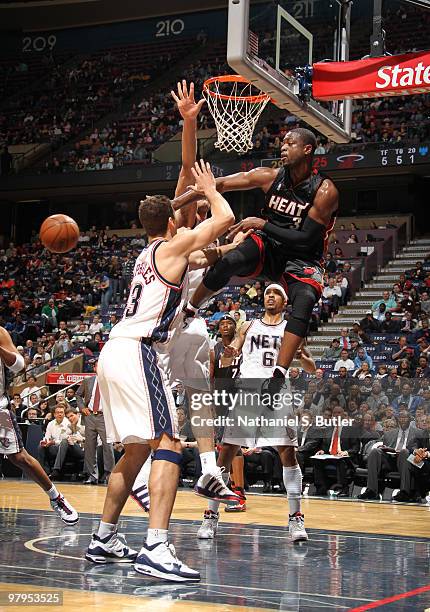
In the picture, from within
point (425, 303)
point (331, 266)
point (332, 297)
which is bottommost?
point (425, 303)

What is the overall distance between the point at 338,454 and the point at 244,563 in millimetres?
6121

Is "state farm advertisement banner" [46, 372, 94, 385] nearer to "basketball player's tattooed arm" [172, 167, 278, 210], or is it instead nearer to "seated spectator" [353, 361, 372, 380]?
"seated spectator" [353, 361, 372, 380]

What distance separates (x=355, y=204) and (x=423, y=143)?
465cm

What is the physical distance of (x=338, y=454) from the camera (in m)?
11.8

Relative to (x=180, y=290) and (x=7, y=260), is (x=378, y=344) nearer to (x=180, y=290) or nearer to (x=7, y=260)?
(x=180, y=290)

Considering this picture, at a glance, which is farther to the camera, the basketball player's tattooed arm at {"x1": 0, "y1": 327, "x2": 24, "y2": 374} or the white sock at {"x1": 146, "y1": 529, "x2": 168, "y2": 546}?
the basketball player's tattooed arm at {"x1": 0, "y1": 327, "x2": 24, "y2": 374}

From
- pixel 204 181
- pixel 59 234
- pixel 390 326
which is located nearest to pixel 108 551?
pixel 204 181

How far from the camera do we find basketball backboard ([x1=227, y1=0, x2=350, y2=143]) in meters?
7.27

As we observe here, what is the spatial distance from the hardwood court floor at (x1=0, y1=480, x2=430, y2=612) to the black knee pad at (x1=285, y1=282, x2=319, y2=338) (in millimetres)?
1597

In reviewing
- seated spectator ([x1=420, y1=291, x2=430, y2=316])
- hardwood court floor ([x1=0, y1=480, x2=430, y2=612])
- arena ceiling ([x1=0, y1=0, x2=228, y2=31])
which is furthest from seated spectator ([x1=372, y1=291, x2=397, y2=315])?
arena ceiling ([x1=0, y1=0, x2=228, y2=31])

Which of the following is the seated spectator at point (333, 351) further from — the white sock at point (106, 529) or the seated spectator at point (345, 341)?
the white sock at point (106, 529)

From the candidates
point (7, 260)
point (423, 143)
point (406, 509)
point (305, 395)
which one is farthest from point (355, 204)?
point (406, 509)

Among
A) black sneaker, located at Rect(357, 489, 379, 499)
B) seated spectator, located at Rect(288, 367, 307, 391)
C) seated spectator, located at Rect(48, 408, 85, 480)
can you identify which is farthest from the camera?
seated spectator, located at Rect(48, 408, 85, 480)

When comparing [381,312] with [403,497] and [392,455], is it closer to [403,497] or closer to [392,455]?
[392,455]
